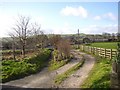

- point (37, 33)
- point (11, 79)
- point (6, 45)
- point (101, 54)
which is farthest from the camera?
point (37, 33)

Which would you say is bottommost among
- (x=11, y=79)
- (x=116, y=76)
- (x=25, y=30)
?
(x=11, y=79)

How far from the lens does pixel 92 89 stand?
37.1 feet

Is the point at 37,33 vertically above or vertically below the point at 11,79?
above

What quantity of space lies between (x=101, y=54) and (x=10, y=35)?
1454 cm

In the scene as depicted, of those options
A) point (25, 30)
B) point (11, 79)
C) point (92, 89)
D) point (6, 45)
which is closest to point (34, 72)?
point (11, 79)

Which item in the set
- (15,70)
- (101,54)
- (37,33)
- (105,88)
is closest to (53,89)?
(105,88)

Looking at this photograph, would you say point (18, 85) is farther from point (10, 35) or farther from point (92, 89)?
point (10, 35)

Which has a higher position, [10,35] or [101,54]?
[10,35]

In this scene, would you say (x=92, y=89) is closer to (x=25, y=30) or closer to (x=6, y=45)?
(x=25, y=30)

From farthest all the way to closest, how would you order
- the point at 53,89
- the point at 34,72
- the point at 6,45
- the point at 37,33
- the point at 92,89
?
the point at 37,33, the point at 6,45, the point at 34,72, the point at 53,89, the point at 92,89

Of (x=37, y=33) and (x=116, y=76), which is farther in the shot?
(x=37, y=33)

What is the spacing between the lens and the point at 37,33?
49.9m

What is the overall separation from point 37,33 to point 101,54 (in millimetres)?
24659

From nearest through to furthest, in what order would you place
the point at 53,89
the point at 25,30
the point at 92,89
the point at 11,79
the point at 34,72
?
the point at 92,89, the point at 53,89, the point at 11,79, the point at 34,72, the point at 25,30
